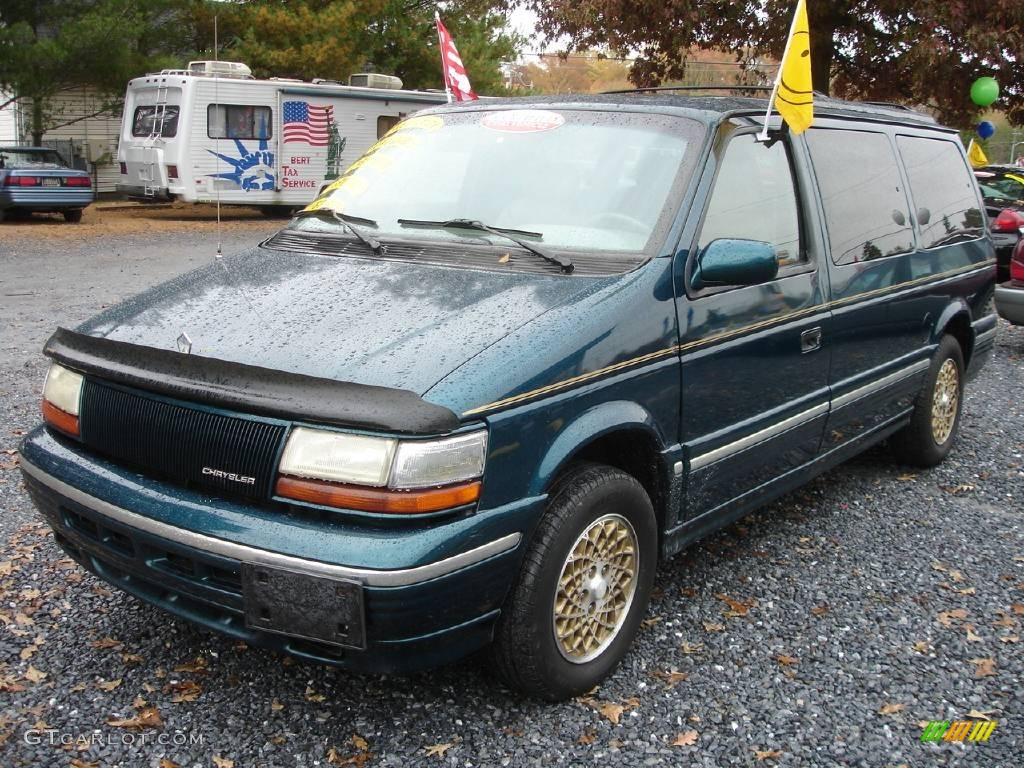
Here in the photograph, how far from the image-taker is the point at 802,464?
4344mm

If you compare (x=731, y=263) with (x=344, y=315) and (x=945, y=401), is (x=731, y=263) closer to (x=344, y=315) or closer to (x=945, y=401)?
(x=344, y=315)

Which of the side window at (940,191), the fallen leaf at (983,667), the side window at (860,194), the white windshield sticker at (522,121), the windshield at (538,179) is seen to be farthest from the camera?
the side window at (940,191)

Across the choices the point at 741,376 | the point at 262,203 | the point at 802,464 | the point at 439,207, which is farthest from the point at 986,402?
the point at 262,203

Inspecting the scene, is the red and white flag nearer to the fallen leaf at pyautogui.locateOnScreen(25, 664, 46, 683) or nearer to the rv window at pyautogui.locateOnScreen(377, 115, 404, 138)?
the fallen leaf at pyautogui.locateOnScreen(25, 664, 46, 683)

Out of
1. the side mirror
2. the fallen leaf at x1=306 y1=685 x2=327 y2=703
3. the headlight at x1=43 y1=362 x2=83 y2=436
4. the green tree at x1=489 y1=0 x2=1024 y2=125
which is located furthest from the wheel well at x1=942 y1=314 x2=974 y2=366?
the green tree at x1=489 y1=0 x2=1024 y2=125

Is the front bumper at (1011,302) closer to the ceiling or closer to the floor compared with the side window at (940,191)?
closer to the floor

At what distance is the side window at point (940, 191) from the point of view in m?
5.24

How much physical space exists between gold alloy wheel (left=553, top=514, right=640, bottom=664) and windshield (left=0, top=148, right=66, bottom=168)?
1788 centimetres

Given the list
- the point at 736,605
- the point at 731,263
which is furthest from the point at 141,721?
the point at 731,263

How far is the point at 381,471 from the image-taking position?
8.63 feet

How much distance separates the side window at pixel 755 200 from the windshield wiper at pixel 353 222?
118 cm

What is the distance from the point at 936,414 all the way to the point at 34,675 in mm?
4721

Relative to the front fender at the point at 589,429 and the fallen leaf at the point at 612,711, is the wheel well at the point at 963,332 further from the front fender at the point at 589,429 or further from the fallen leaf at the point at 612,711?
the fallen leaf at the point at 612,711

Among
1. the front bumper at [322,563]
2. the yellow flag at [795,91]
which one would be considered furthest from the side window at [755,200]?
the front bumper at [322,563]
